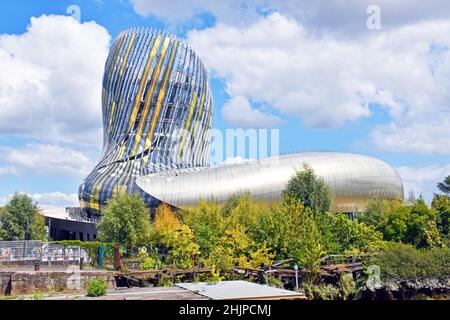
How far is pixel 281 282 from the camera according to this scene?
21.8 metres

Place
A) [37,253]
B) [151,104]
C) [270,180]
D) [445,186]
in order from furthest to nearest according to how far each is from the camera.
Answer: [445,186] → [151,104] → [270,180] → [37,253]

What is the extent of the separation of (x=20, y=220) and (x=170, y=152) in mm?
22430

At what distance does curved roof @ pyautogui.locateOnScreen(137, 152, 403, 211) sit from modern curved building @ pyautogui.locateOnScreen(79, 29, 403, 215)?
9 centimetres

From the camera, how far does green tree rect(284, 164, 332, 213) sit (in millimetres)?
33562

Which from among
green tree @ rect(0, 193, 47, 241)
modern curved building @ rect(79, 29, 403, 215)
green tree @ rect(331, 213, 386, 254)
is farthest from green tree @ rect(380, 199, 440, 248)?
green tree @ rect(0, 193, 47, 241)

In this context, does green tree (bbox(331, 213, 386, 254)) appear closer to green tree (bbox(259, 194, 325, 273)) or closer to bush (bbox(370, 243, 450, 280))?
green tree (bbox(259, 194, 325, 273))

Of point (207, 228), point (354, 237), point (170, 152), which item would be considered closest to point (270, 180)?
point (170, 152)

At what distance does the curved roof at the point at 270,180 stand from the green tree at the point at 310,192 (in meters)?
7.73

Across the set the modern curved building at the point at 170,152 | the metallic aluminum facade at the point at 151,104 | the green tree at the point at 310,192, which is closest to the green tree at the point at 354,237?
the green tree at the point at 310,192

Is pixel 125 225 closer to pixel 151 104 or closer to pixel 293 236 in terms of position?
pixel 293 236

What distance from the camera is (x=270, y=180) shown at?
44125mm

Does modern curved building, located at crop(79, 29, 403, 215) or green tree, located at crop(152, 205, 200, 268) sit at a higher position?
modern curved building, located at crop(79, 29, 403, 215)
